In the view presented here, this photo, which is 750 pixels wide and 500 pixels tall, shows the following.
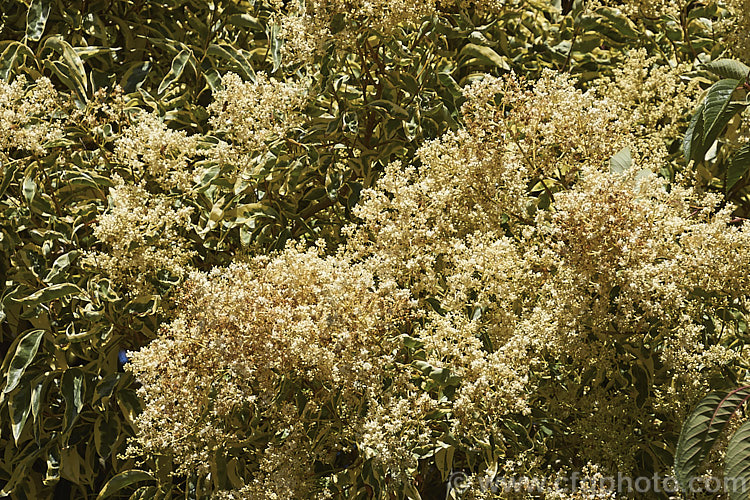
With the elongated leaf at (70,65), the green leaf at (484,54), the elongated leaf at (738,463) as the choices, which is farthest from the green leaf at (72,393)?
the elongated leaf at (738,463)

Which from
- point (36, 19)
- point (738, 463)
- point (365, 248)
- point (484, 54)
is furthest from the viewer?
point (36, 19)

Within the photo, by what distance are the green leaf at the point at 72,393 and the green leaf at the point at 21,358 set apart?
0.07 m

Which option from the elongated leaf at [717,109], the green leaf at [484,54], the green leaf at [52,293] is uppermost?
the elongated leaf at [717,109]

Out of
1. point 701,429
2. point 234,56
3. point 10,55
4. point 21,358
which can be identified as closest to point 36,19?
point 10,55

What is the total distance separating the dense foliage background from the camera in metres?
1.39

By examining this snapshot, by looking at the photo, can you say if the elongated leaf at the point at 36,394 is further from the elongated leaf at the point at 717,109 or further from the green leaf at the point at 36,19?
the elongated leaf at the point at 717,109

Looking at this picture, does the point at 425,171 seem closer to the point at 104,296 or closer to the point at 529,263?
the point at 529,263

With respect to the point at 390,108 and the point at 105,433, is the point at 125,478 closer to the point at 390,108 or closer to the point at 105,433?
the point at 105,433

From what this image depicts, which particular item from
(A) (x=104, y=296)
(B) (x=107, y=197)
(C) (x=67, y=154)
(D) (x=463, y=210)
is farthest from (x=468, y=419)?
(C) (x=67, y=154)

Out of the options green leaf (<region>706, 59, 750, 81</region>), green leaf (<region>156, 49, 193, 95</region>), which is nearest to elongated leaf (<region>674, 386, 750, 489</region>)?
green leaf (<region>706, 59, 750, 81</region>)

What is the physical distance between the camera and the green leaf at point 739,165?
1619mm

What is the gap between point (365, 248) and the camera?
155 centimetres

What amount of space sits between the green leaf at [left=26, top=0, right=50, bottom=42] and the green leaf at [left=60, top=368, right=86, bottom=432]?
0.74 meters

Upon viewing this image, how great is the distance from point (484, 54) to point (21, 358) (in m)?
1.07
